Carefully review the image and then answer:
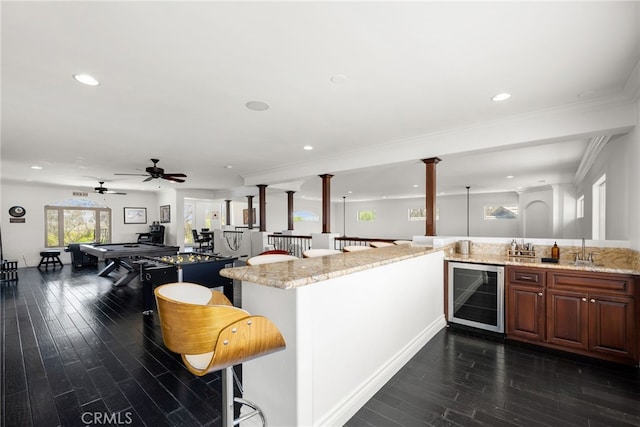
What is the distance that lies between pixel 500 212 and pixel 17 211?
56.1 feet

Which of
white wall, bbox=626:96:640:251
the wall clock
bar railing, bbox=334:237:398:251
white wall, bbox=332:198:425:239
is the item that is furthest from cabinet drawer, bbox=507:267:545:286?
the wall clock

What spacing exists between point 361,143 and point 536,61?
2.69m

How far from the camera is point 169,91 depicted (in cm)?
282

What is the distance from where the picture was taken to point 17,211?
28.3 ft

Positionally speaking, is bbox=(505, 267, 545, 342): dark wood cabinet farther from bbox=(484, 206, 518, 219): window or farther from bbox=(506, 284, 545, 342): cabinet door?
bbox=(484, 206, 518, 219): window

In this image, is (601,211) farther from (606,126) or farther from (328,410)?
(328,410)

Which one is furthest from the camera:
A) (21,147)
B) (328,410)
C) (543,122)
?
(21,147)

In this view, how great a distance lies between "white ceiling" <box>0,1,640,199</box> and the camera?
70.8 inches

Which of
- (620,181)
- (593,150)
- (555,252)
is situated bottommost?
(555,252)

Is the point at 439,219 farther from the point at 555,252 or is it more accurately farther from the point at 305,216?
the point at 555,252

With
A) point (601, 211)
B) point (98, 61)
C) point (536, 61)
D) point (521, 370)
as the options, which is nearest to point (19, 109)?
point (98, 61)

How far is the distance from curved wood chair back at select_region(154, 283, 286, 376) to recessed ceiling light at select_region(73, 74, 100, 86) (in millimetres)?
2338

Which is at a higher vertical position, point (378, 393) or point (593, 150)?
A: point (593, 150)

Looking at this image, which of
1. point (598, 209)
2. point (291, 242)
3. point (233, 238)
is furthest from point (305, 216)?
point (598, 209)
